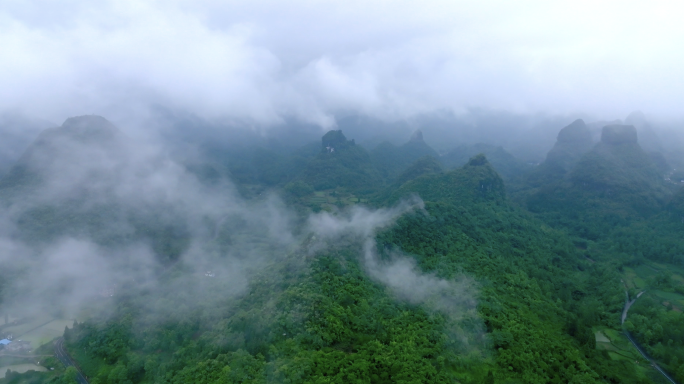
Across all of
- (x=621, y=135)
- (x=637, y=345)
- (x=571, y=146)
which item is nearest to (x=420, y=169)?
(x=621, y=135)

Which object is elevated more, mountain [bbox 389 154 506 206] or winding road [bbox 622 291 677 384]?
mountain [bbox 389 154 506 206]

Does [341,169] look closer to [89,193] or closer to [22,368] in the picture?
[89,193]

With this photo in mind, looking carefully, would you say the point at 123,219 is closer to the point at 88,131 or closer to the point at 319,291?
the point at 88,131

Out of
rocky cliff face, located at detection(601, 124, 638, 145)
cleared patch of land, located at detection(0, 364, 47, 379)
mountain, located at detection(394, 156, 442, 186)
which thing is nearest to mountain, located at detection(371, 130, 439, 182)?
mountain, located at detection(394, 156, 442, 186)

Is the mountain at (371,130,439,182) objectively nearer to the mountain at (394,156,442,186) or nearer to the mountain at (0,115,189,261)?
the mountain at (394,156,442,186)

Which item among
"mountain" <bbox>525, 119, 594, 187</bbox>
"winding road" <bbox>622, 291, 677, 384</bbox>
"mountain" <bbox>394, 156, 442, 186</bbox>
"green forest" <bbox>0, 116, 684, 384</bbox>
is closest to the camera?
"green forest" <bbox>0, 116, 684, 384</bbox>

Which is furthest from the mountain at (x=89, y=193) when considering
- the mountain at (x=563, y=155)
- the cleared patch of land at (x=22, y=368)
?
the mountain at (x=563, y=155)
